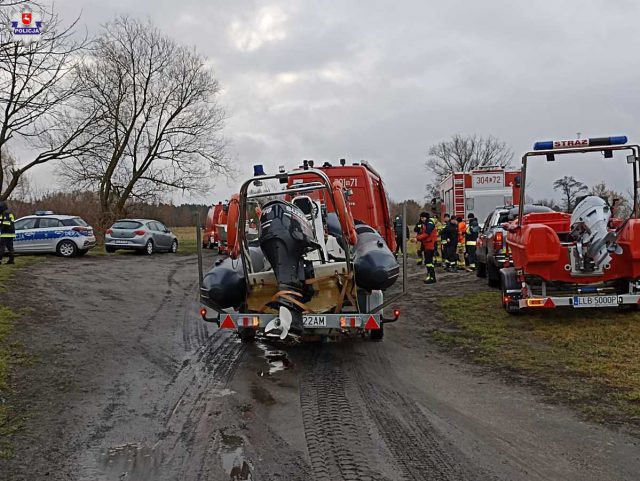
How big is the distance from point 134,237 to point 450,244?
1311cm

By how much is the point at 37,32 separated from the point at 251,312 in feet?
25.2

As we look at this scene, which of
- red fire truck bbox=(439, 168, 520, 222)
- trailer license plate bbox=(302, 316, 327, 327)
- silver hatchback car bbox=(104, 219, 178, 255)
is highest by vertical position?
red fire truck bbox=(439, 168, 520, 222)

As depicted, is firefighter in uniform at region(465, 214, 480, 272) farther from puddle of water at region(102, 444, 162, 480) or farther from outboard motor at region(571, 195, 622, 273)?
puddle of water at region(102, 444, 162, 480)

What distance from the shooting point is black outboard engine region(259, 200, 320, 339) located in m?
6.77

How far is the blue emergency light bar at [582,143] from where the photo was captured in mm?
9172

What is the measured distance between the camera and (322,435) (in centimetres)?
490

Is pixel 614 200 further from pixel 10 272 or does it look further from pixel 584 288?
pixel 10 272

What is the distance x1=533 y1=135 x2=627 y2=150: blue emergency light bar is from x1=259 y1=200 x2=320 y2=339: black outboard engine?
14.5 feet

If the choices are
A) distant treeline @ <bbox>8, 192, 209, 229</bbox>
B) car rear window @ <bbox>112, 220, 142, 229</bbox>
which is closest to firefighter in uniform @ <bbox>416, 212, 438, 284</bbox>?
car rear window @ <bbox>112, 220, 142, 229</bbox>

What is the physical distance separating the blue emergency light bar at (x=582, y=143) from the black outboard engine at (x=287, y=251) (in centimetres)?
443

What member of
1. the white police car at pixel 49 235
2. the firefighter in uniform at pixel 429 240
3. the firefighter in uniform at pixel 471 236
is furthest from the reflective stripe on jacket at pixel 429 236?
the white police car at pixel 49 235

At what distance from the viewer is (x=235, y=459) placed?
174 inches

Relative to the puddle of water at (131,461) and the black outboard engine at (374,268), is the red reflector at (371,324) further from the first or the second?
the puddle of water at (131,461)

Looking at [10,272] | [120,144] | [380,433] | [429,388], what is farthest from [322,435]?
[120,144]
